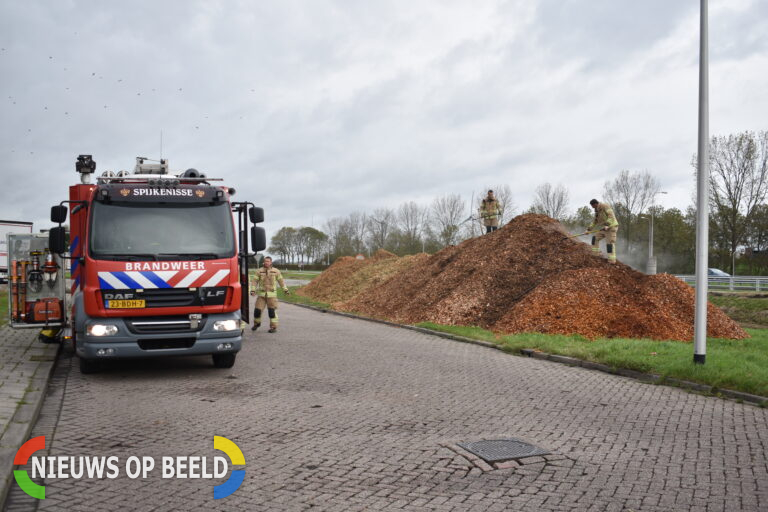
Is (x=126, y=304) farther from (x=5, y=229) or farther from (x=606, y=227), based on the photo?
(x=5, y=229)

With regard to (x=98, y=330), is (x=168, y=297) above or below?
above

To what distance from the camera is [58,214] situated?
8.86 m

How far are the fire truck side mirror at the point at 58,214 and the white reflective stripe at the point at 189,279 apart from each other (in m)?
2.12

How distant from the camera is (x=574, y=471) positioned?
15.9 ft

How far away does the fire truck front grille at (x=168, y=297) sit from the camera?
27.4 feet

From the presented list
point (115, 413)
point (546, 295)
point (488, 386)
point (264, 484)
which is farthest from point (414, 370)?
point (546, 295)

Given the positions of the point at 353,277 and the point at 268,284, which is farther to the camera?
the point at 353,277

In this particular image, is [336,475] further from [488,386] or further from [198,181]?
[198,181]

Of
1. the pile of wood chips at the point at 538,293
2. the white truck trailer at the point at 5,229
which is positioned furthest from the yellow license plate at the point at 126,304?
the white truck trailer at the point at 5,229

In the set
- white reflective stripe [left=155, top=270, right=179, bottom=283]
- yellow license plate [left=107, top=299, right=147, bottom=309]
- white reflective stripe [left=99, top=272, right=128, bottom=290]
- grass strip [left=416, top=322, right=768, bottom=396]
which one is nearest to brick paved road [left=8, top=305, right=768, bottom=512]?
grass strip [left=416, top=322, right=768, bottom=396]

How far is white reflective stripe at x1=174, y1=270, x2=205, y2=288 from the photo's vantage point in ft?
27.9

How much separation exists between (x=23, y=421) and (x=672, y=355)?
377 inches

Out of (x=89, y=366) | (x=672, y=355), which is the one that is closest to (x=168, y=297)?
(x=89, y=366)

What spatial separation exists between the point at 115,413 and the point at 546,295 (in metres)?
11.6
